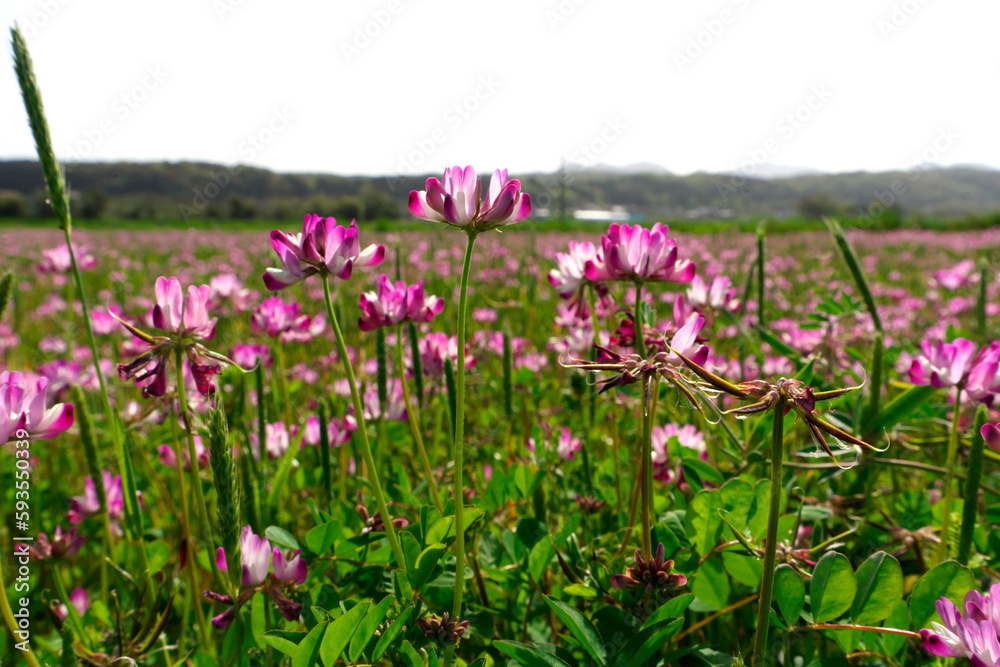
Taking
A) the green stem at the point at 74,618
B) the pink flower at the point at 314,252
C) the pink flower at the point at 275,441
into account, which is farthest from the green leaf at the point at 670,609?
the pink flower at the point at 275,441

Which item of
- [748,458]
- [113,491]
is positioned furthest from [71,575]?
[748,458]

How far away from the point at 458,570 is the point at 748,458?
2.25ft

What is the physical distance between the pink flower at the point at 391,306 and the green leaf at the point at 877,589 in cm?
84

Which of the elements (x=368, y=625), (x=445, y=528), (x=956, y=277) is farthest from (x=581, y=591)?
(x=956, y=277)

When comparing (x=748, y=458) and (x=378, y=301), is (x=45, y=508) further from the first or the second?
(x=748, y=458)

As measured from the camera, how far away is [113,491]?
1.51 meters

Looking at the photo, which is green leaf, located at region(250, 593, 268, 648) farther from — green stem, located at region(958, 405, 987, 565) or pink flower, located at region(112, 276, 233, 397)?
green stem, located at region(958, 405, 987, 565)

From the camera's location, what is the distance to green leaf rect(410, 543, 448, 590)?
0.81 metres

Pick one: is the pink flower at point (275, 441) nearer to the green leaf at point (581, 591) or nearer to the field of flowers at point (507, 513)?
the field of flowers at point (507, 513)

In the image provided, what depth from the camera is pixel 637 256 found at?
1.02 meters

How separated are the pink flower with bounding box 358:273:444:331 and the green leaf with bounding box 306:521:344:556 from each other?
36 centimetres

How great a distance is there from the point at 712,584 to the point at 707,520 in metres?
0.13

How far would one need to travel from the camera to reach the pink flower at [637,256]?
1013 millimetres

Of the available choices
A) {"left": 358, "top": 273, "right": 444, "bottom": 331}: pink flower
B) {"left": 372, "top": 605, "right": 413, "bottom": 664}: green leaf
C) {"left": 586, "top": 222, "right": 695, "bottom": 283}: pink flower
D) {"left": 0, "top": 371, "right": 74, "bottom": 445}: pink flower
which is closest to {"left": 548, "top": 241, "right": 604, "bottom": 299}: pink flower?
{"left": 586, "top": 222, "right": 695, "bottom": 283}: pink flower
